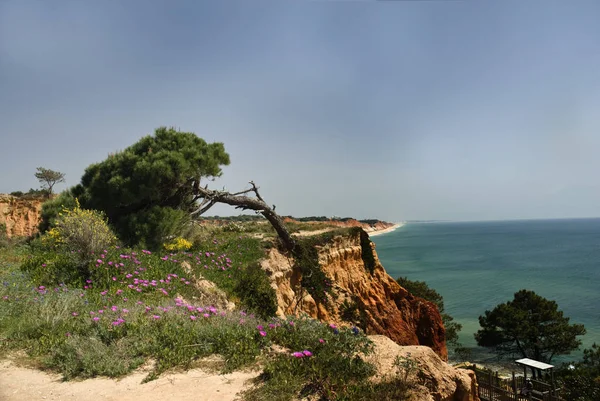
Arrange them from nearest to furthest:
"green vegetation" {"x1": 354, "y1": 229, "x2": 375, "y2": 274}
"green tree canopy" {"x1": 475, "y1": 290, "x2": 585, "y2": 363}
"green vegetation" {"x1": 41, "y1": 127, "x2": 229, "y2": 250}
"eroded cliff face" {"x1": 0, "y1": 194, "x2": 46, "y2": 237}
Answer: "green vegetation" {"x1": 41, "y1": 127, "x2": 229, "y2": 250}, "green vegetation" {"x1": 354, "y1": 229, "x2": 375, "y2": 274}, "eroded cliff face" {"x1": 0, "y1": 194, "x2": 46, "y2": 237}, "green tree canopy" {"x1": 475, "y1": 290, "x2": 585, "y2": 363}

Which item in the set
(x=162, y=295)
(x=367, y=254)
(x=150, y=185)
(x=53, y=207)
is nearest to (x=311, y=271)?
(x=367, y=254)

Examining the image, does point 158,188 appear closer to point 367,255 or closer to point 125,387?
point 125,387

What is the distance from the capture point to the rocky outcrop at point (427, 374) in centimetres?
493

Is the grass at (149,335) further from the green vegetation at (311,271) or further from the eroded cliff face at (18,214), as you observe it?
the eroded cliff face at (18,214)

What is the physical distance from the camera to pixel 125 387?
4547mm

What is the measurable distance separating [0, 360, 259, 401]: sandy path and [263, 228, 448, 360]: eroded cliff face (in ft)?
32.1

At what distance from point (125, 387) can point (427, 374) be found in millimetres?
3887

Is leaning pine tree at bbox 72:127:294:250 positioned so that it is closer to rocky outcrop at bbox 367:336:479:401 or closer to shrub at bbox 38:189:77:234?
shrub at bbox 38:189:77:234

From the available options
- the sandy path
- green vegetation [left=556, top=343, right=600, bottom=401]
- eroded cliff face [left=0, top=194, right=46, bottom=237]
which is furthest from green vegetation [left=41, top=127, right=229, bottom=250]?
green vegetation [left=556, top=343, right=600, bottom=401]

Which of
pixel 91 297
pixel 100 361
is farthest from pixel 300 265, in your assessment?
pixel 100 361

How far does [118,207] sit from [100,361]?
11.1m

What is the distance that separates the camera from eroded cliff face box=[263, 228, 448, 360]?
15.3 meters

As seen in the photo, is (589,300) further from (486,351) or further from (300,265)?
(300,265)

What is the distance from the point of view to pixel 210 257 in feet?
40.9
